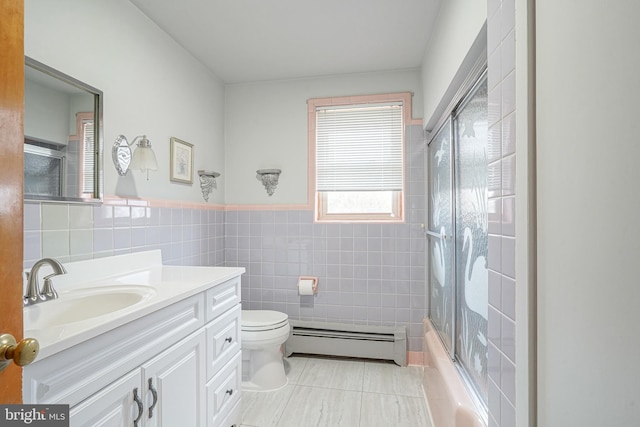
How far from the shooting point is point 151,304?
100 cm

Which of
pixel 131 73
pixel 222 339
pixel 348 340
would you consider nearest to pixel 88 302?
pixel 222 339

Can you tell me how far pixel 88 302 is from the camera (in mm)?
1188

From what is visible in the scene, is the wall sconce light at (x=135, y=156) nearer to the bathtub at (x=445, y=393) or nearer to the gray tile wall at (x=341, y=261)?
the gray tile wall at (x=341, y=261)

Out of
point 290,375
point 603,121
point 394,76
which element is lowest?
point 290,375

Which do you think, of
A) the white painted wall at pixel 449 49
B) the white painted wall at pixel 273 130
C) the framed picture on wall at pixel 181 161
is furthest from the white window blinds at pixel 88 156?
the white painted wall at pixel 449 49

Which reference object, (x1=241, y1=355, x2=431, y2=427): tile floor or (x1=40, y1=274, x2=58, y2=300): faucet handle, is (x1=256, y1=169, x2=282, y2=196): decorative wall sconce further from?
(x1=40, y1=274, x2=58, y2=300): faucet handle

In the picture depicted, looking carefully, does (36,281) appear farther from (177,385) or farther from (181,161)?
(181,161)

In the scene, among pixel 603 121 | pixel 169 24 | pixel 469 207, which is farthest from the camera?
pixel 169 24

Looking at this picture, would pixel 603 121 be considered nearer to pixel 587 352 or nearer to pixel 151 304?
pixel 587 352

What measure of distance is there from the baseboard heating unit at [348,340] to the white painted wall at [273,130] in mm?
1100

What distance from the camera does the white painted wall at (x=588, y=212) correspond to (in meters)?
0.43

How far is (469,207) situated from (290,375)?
1.74m

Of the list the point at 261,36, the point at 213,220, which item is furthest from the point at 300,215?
the point at 261,36

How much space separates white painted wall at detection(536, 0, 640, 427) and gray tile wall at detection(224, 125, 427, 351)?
180 centimetres
